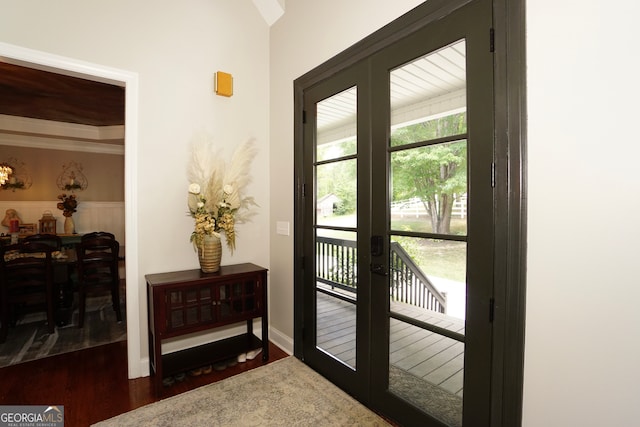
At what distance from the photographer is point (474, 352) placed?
61.6 inches

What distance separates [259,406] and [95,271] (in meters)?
2.90

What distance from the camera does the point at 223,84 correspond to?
2816 millimetres

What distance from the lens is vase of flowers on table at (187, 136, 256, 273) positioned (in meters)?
2.57

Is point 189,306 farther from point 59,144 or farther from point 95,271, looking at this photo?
point 59,144

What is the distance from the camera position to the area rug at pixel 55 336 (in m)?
2.82

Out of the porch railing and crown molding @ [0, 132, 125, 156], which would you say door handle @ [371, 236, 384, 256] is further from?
crown molding @ [0, 132, 125, 156]

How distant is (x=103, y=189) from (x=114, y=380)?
5288 millimetres

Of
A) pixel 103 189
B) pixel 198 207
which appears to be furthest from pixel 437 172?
pixel 103 189

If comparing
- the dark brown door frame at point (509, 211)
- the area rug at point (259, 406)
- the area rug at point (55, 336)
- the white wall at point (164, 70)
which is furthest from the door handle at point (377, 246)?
the area rug at point (55, 336)

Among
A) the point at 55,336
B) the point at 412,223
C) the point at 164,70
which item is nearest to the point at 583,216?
the point at 412,223

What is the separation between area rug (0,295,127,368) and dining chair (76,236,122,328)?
0.53ft

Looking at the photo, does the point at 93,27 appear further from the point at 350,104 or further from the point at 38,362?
the point at 38,362

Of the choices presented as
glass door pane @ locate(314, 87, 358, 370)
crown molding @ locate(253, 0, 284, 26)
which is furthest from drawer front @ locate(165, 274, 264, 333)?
crown molding @ locate(253, 0, 284, 26)

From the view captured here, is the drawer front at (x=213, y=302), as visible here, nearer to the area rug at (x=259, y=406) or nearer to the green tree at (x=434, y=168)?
the area rug at (x=259, y=406)
